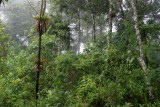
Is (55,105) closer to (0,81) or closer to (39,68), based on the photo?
(39,68)

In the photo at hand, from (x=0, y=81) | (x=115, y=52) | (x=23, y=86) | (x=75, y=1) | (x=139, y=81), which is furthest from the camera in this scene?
(x=75, y=1)

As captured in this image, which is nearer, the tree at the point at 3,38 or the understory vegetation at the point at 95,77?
the understory vegetation at the point at 95,77

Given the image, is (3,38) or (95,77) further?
(3,38)

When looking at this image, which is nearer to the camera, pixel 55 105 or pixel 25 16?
pixel 55 105

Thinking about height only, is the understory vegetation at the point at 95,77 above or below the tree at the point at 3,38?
below

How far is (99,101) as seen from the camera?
4.11 meters

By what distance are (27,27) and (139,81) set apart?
25363 mm

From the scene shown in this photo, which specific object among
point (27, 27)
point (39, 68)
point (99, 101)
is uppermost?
point (27, 27)

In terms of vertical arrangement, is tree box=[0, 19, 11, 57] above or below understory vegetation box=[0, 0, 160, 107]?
above

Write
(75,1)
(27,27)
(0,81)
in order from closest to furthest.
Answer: (0,81) < (75,1) < (27,27)

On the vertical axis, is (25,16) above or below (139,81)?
above

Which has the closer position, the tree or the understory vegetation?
the understory vegetation

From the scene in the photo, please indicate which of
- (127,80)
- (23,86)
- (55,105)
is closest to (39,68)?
(23,86)

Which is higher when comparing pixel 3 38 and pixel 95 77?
pixel 3 38
